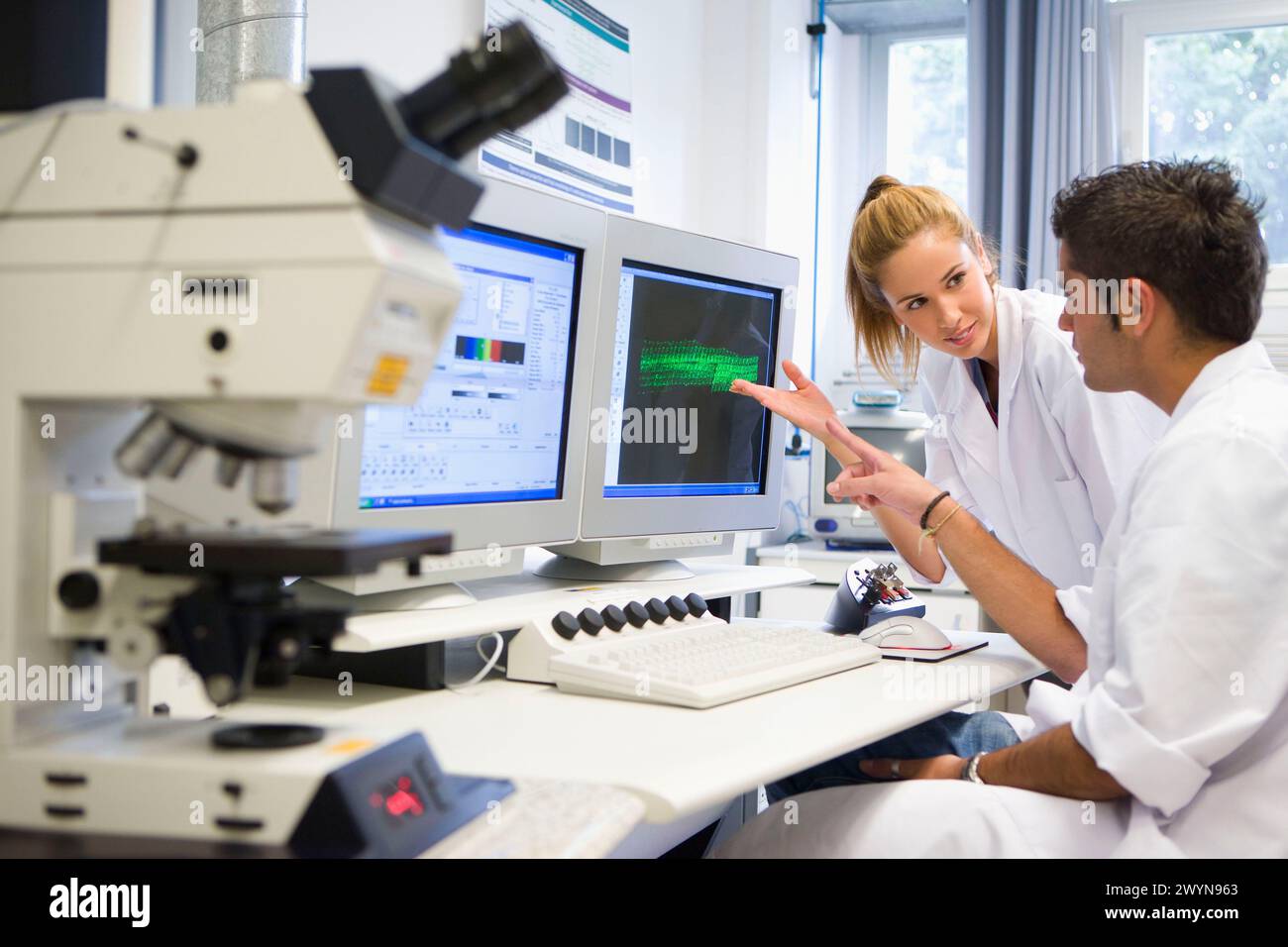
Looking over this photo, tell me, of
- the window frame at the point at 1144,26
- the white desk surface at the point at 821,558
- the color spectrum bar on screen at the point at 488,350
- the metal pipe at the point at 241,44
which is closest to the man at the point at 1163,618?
the color spectrum bar on screen at the point at 488,350

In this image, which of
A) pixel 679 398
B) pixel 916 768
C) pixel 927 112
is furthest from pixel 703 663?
pixel 927 112

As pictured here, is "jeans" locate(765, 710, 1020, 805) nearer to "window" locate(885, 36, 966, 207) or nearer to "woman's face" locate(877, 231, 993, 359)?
"woman's face" locate(877, 231, 993, 359)

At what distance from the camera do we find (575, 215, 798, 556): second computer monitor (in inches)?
60.3

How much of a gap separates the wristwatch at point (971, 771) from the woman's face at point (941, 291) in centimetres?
72

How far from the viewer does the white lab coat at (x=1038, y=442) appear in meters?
1.69

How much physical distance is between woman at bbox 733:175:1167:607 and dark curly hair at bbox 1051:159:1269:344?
459 millimetres

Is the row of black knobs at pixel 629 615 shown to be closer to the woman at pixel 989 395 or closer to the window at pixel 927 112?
the woman at pixel 989 395

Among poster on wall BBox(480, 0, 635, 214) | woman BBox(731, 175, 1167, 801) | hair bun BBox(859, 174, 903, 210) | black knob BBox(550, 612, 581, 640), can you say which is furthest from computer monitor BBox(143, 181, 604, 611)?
poster on wall BBox(480, 0, 635, 214)

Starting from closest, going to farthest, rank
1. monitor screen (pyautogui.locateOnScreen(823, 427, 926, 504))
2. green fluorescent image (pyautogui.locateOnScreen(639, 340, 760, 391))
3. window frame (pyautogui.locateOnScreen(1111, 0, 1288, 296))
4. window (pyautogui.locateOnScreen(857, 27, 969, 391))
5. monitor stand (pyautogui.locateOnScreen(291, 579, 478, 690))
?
monitor stand (pyautogui.locateOnScreen(291, 579, 478, 690)) → green fluorescent image (pyautogui.locateOnScreen(639, 340, 760, 391)) → monitor screen (pyautogui.locateOnScreen(823, 427, 926, 504)) → window frame (pyautogui.locateOnScreen(1111, 0, 1288, 296)) → window (pyautogui.locateOnScreen(857, 27, 969, 391))

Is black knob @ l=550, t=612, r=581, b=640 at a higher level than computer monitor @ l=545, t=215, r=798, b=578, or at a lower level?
lower

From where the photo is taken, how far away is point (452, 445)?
1314 millimetres

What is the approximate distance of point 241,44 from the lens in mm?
1373

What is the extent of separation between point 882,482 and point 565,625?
1.59 ft

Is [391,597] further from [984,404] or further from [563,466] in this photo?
[984,404]
